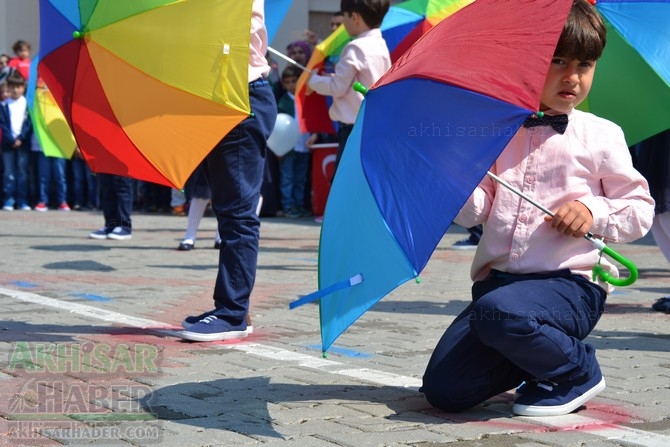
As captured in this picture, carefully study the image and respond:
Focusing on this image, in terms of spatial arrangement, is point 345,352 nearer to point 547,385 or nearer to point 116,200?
point 547,385

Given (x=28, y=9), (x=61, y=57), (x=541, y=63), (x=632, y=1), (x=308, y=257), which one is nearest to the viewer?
(x=541, y=63)

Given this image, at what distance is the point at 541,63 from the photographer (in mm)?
3551

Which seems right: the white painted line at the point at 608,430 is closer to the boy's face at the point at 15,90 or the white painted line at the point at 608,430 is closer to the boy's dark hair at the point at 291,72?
the boy's dark hair at the point at 291,72

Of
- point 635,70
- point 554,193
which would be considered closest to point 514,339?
point 554,193

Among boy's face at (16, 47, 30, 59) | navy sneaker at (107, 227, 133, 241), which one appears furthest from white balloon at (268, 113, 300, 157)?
boy's face at (16, 47, 30, 59)

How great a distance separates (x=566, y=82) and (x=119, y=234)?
8291 mm

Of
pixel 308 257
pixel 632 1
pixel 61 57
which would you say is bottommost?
pixel 308 257

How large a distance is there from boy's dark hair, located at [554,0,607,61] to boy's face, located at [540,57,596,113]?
1.3 inches

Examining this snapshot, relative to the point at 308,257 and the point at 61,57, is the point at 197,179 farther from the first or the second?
the point at 61,57

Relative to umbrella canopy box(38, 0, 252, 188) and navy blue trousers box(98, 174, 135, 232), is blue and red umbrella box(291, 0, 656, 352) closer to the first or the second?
umbrella canopy box(38, 0, 252, 188)

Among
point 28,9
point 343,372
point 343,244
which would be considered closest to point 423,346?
point 343,372

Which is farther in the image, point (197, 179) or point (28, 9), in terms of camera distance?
point (28, 9)

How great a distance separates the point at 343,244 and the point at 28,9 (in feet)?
Answer: 69.0

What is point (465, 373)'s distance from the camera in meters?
4.22
